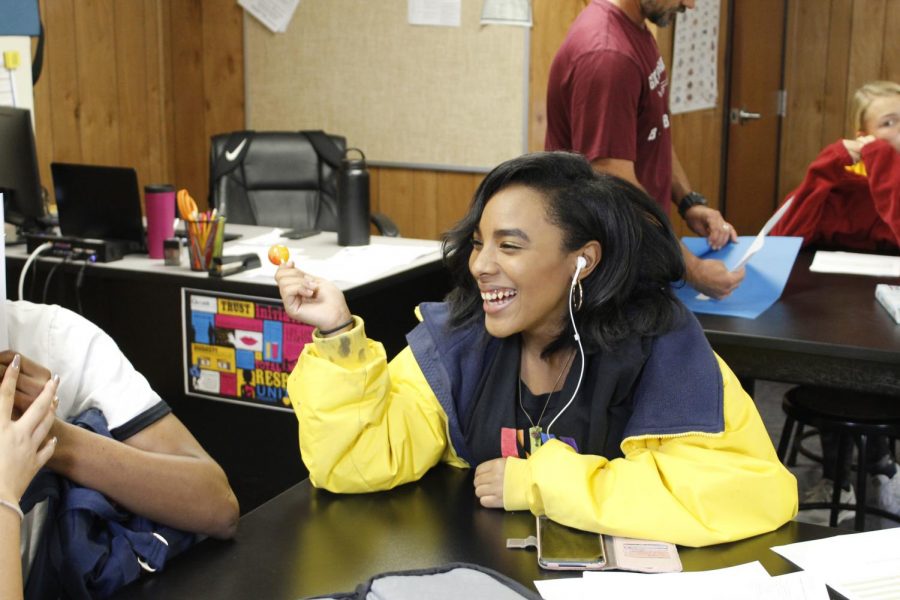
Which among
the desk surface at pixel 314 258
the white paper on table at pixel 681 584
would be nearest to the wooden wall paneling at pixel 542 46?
the desk surface at pixel 314 258

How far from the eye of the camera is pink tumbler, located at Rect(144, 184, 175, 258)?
2.86m

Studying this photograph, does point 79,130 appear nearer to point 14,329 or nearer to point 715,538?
point 14,329

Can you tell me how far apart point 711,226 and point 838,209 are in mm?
799

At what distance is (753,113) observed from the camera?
5.00 metres

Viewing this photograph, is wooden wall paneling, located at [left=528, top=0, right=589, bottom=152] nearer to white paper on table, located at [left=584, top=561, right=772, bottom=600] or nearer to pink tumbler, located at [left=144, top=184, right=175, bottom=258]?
pink tumbler, located at [left=144, top=184, right=175, bottom=258]

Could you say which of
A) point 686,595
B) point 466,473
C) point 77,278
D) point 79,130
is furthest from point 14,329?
point 79,130

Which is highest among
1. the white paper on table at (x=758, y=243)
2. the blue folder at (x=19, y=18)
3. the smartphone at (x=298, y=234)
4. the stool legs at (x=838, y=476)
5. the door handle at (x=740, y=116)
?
the blue folder at (x=19, y=18)

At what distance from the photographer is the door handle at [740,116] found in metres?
4.85

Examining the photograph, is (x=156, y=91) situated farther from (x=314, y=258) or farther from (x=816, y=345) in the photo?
(x=816, y=345)

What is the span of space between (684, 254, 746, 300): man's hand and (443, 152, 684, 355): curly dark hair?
76cm

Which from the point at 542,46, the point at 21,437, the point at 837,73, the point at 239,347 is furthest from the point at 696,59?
the point at 21,437

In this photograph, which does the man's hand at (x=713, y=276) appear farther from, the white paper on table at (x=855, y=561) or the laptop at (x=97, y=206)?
the laptop at (x=97, y=206)

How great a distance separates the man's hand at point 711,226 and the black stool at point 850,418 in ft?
1.37

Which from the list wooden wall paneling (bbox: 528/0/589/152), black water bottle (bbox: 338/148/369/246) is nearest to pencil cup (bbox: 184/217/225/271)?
black water bottle (bbox: 338/148/369/246)
